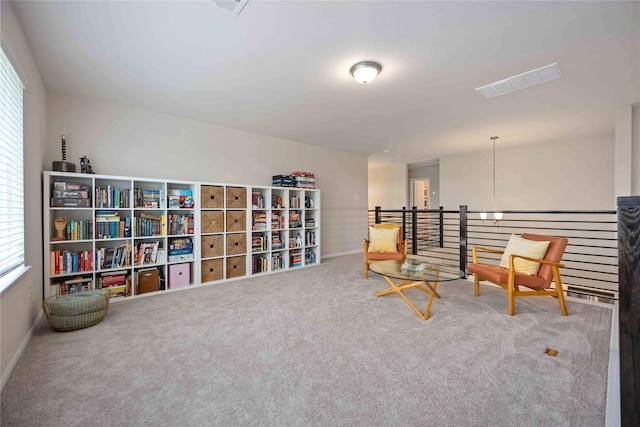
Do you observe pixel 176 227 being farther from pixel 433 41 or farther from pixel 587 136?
pixel 587 136

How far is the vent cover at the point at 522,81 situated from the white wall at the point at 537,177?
381 centimetres

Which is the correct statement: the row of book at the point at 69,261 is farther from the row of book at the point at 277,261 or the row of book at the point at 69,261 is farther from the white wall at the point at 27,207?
the row of book at the point at 277,261

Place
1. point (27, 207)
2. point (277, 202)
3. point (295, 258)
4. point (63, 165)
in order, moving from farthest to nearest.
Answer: point (295, 258) < point (277, 202) < point (63, 165) < point (27, 207)

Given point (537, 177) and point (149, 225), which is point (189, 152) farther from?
point (537, 177)

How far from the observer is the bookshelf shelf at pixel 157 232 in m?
3.04

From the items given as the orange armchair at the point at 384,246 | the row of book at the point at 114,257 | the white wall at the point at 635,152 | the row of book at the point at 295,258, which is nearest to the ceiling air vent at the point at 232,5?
the row of book at the point at 114,257

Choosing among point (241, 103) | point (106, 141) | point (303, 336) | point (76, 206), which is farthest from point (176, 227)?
point (303, 336)

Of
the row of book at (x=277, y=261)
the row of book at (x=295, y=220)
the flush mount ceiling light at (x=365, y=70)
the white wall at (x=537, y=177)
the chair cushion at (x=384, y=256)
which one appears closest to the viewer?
the flush mount ceiling light at (x=365, y=70)

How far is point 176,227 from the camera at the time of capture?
3.72m

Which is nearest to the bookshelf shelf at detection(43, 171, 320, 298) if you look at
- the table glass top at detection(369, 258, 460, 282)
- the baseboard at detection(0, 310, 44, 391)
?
the baseboard at detection(0, 310, 44, 391)

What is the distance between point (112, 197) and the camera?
3283 millimetres

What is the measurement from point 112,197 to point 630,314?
13.9 feet

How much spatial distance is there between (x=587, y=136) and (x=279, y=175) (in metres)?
6.10

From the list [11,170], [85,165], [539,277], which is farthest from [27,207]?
[539,277]
